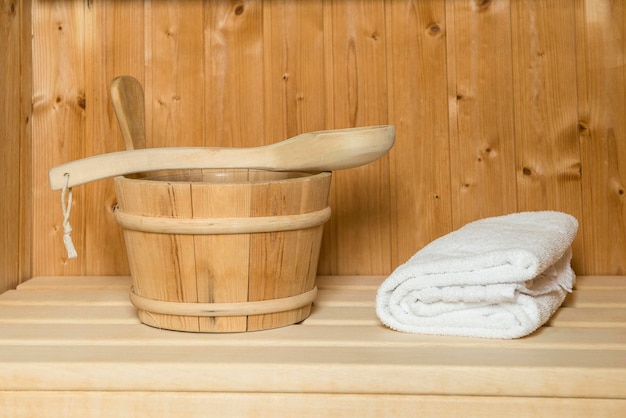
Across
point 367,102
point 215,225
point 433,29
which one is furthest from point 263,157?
point 433,29

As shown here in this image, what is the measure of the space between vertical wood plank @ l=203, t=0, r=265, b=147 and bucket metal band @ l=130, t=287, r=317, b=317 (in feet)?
1.52

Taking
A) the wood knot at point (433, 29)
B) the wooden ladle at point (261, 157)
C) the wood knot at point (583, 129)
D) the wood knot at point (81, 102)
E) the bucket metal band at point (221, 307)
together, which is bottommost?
the bucket metal band at point (221, 307)

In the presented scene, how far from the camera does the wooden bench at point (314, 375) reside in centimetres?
94

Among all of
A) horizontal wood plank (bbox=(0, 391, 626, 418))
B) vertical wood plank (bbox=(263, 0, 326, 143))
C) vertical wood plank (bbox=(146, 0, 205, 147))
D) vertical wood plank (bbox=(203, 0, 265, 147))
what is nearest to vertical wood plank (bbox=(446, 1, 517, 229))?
vertical wood plank (bbox=(263, 0, 326, 143))

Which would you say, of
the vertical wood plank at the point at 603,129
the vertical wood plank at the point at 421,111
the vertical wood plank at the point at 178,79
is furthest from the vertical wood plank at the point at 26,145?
the vertical wood plank at the point at 603,129

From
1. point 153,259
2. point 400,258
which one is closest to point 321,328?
point 153,259

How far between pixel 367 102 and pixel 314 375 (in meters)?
0.68

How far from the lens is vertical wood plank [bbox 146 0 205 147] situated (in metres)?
1.51

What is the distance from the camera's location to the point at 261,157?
116 cm

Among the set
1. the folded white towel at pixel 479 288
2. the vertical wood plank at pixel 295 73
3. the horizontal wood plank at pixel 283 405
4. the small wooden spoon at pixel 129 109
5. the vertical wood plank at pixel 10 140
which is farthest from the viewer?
the vertical wood plank at pixel 295 73

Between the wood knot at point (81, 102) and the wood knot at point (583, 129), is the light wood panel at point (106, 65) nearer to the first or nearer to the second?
the wood knot at point (81, 102)

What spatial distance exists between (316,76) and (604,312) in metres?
0.68

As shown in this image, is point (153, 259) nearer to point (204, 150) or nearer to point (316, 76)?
point (204, 150)

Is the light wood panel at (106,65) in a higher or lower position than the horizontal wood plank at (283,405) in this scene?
higher
